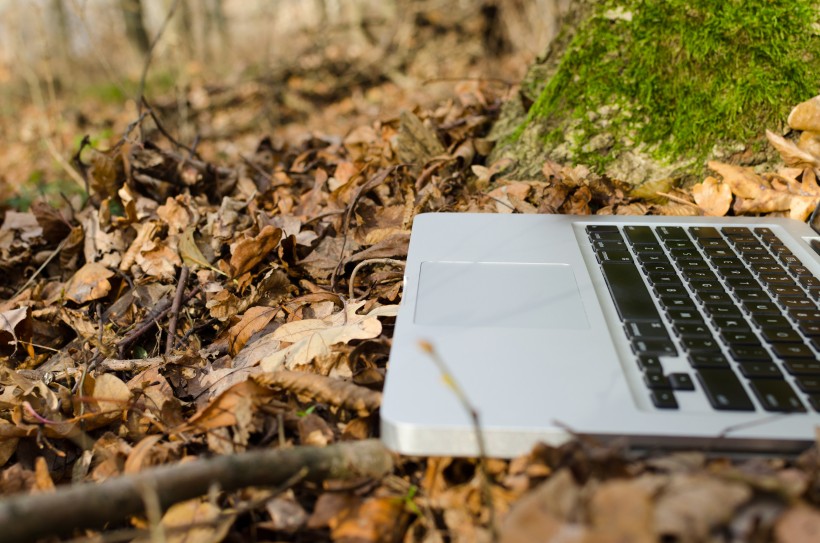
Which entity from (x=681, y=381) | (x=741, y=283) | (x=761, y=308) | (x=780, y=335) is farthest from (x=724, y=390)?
(x=741, y=283)

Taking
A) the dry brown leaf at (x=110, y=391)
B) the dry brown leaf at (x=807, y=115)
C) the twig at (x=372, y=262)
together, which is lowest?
the dry brown leaf at (x=110, y=391)

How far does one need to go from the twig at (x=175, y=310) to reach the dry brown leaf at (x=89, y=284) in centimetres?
32

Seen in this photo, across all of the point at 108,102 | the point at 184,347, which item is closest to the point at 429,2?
the point at 108,102

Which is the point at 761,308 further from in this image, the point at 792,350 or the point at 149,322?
the point at 149,322

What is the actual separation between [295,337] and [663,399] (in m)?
1.01

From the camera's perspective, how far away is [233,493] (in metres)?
1.18

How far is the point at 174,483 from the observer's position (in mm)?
989

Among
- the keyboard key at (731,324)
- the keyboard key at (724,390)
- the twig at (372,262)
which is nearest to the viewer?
the keyboard key at (724,390)

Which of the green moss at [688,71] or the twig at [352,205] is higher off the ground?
the green moss at [688,71]

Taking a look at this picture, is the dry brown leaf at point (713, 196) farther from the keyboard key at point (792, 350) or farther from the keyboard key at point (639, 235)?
the keyboard key at point (792, 350)

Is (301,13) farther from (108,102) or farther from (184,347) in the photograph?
(184,347)

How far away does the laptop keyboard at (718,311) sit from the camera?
1.04 m

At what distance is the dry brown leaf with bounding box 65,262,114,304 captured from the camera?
2105 millimetres

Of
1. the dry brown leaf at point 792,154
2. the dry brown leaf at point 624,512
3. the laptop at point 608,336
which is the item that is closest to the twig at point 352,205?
the laptop at point 608,336
